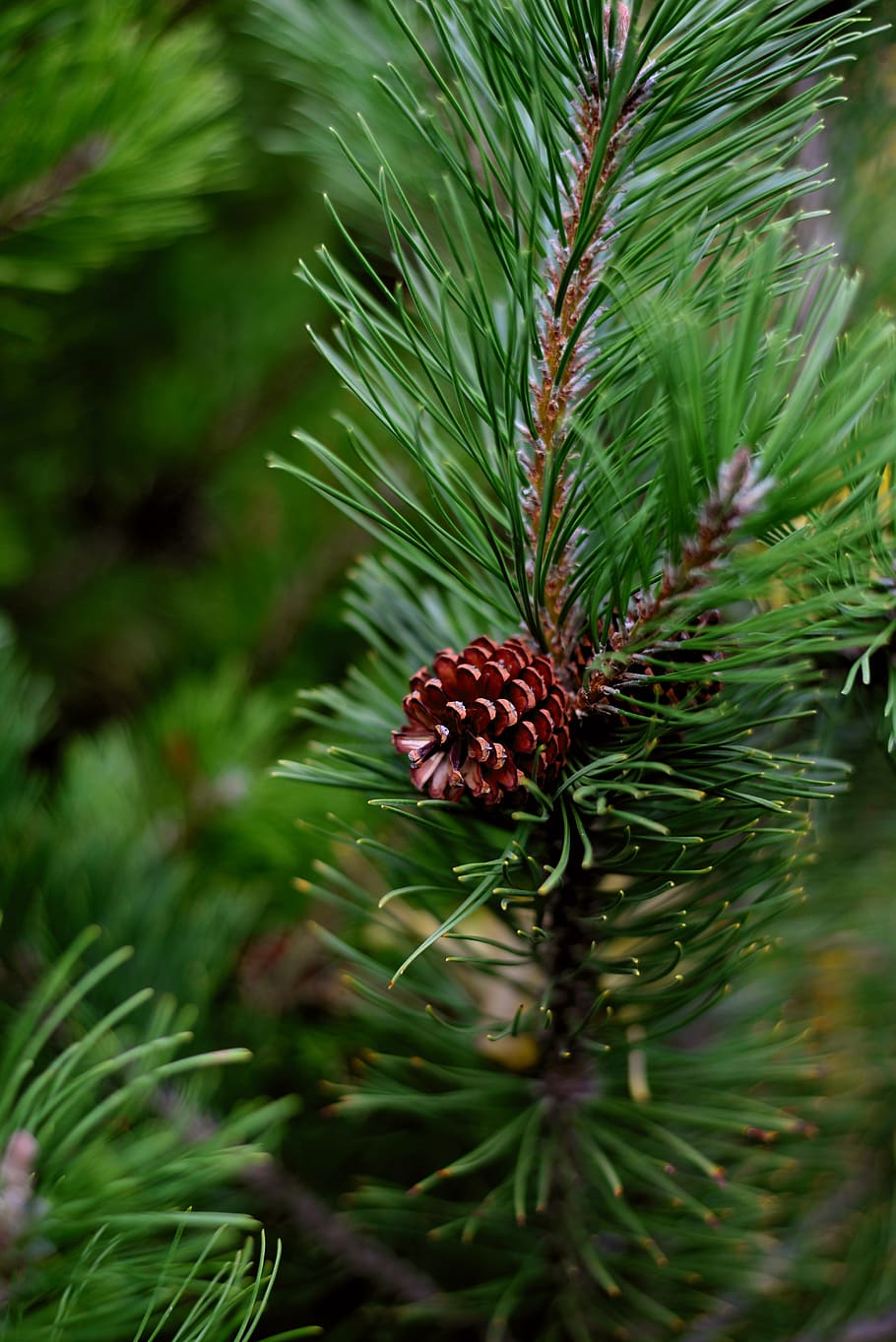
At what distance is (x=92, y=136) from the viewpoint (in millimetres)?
476

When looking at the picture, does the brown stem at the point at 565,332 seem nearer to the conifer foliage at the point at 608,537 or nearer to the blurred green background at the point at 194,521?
the conifer foliage at the point at 608,537

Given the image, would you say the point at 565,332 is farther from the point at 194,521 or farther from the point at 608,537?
the point at 194,521

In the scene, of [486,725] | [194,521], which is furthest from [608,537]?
[194,521]

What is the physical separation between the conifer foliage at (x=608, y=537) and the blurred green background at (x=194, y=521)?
0.08 m

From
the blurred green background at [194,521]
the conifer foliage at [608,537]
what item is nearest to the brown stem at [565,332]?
the conifer foliage at [608,537]

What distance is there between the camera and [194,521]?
0.85 m

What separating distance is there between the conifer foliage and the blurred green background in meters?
0.08

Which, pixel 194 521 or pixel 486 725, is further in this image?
pixel 194 521

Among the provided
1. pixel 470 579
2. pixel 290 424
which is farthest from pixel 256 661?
pixel 470 579

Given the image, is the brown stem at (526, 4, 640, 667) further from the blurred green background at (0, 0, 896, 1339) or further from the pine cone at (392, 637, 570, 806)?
the blurred green background at (0, 0, 896, 1339)

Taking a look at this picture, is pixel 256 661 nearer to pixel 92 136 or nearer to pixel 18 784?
pixel 18 784

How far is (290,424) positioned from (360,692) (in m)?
0.46

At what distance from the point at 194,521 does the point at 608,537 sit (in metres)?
0.64

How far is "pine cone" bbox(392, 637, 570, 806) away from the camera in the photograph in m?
0.29
